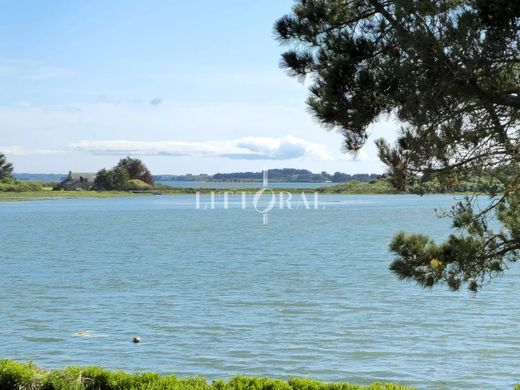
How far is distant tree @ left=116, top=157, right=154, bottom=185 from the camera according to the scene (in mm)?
163625

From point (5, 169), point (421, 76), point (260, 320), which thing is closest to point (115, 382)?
point (421, 76)

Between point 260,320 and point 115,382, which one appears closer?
point 115,382

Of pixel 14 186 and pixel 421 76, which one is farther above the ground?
pixel 421 76

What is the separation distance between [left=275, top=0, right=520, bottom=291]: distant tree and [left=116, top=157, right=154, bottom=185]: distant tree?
15349 centimetres

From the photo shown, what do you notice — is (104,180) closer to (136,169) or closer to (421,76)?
(136,169)

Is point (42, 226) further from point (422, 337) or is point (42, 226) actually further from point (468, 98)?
point (468, 98)

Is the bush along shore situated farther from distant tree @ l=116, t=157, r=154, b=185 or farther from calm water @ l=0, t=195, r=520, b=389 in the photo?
distant tree @ l=116, t=157, r=154, b=185

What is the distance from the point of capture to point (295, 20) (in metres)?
9.20

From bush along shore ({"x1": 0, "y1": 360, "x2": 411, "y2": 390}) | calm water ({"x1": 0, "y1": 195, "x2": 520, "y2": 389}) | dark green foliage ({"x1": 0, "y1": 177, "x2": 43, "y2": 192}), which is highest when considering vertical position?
dark green foliage ({"x1": 0, "y1": 177, "x2": 43, "y2": 192})

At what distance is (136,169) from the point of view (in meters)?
170

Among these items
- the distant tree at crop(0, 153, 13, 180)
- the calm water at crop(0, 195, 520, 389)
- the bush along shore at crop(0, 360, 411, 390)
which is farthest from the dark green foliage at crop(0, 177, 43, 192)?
the bush along shore at crop(0, 360, 411, 390)

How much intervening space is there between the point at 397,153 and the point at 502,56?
159cm

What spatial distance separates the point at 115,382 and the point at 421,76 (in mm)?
5027

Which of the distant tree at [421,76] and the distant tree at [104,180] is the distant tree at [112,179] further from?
the distant tree at [421,76]
